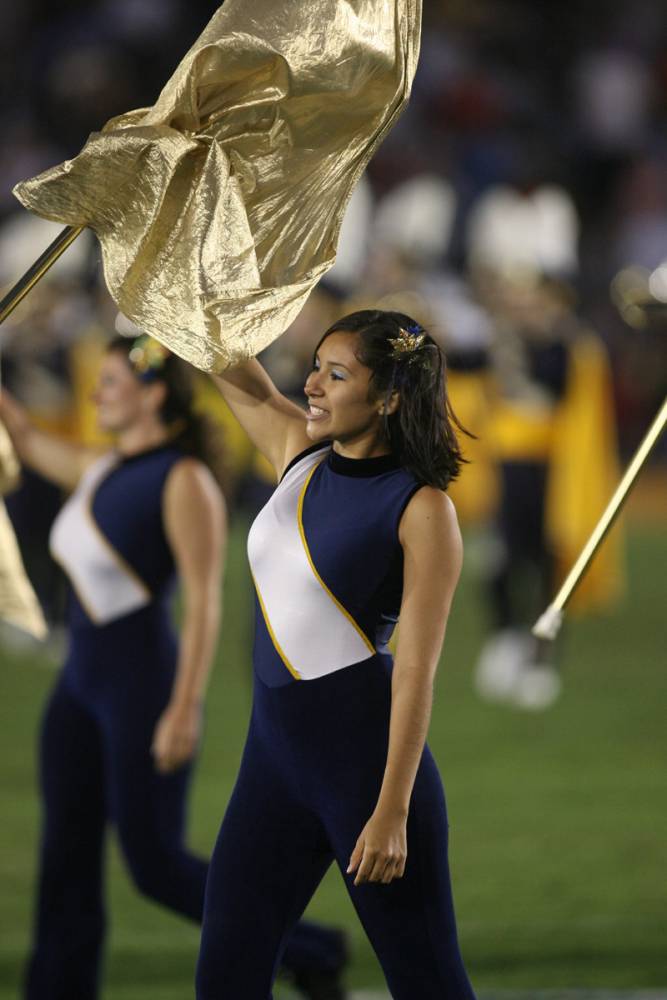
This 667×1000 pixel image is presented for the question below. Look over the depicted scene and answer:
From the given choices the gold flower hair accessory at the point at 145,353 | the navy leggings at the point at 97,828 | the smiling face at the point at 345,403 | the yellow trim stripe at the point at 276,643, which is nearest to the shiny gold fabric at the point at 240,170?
the smiling face at the point at 345,403

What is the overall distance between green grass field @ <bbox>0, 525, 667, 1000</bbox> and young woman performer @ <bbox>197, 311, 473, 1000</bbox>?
63.6 inches

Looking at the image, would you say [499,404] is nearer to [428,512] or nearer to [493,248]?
[493,248]

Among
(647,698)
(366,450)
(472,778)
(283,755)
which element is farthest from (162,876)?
(647,698)

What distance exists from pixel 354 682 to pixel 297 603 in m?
0.17

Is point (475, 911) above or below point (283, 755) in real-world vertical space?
below

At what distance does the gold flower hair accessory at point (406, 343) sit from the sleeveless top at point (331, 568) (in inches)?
7.1

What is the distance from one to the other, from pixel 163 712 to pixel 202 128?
5.19 feet

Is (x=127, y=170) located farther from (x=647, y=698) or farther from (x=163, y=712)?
(x=647, y=698)

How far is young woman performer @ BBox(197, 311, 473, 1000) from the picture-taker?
312cm

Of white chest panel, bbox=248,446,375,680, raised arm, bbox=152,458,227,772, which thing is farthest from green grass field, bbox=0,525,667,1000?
white chest panel, bbox=248,446,375,680

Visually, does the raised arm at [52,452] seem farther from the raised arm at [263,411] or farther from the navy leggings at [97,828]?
the raised arm at [263,411]

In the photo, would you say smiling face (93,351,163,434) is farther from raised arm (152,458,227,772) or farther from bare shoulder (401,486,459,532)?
bare shoulder (401,486,459,532)

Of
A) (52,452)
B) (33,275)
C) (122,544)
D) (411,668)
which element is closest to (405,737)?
(411,668)

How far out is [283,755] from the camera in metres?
3.25
